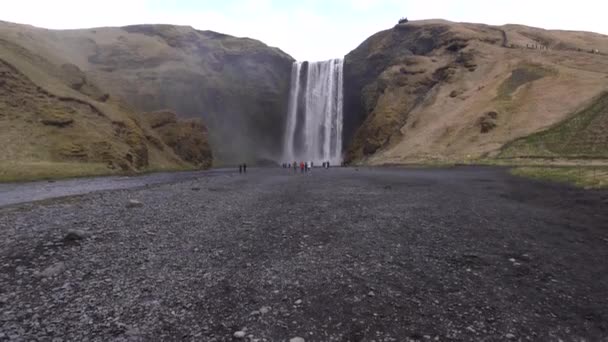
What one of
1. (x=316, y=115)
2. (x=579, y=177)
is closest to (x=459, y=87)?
(x=316, y=115)

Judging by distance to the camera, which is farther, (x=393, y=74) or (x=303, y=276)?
(x=393, y=74)

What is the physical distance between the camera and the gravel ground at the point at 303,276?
6.24 metres

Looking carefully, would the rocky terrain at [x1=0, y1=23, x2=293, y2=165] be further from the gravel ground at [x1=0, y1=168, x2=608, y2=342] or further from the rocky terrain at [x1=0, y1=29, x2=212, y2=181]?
the gravel ground at [x1=0, y1=168, x2=608, y2=342]

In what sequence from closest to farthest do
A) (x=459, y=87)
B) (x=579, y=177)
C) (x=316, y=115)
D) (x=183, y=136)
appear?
(x=579, y=177), (x=459, y=87), (x=183, y=136), (x=316, y=115)

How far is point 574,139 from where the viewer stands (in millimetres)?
46594

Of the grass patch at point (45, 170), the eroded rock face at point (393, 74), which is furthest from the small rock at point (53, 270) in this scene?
the eroded rock face at point (393, 74)

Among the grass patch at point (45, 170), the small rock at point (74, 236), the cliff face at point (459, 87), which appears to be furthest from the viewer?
the cliff face at point (459, 87)

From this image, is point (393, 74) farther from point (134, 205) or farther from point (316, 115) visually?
point (134, 205)

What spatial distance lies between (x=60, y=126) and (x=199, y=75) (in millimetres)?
58241

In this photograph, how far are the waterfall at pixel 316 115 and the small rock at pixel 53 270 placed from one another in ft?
273

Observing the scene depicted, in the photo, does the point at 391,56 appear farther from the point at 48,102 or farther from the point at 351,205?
the point at 351,205

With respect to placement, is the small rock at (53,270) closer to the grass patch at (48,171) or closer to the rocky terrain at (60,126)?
the grass patch at (48,171)

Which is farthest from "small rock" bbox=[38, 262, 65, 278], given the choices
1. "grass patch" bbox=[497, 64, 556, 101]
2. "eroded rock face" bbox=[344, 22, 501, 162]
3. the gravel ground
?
"eroded rock face" bbox=[344, 22, 501, 162]

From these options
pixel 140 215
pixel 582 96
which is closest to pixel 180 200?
pixel 140 215
